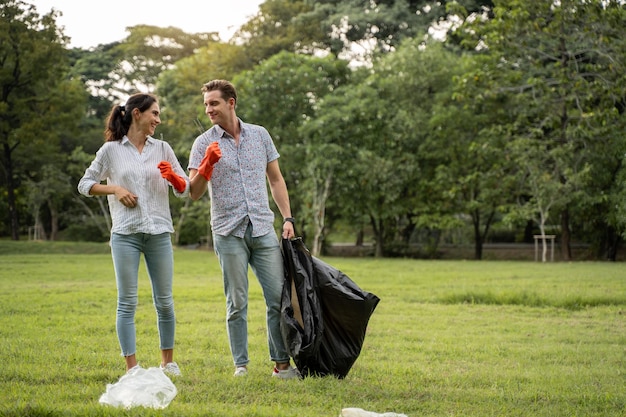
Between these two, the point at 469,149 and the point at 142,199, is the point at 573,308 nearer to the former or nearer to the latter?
the point at 142,199

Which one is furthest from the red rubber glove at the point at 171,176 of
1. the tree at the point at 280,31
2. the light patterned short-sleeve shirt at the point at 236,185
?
the tree at the point at 280,31

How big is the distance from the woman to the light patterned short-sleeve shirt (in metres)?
0.24

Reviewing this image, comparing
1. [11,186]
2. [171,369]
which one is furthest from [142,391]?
[11,186]

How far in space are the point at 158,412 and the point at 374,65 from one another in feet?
93.2

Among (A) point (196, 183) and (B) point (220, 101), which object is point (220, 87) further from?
(A) point (196, 183)

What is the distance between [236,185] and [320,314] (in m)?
1.07

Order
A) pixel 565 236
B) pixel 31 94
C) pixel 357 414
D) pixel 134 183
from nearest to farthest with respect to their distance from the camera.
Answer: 1. pixel 357 414
2. pixel 134 183
3. pixel 565 236
4. pixel 31 94

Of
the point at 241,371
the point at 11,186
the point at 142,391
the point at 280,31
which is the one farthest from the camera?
the point at 280,31

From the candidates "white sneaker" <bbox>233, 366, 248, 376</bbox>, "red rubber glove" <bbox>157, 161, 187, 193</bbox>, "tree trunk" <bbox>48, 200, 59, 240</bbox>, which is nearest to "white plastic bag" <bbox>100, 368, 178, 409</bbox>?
"white sneaker" <bbox>233, 366, 248, 376</bbox>

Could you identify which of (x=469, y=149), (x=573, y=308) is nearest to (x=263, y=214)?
(x=573, y=308)

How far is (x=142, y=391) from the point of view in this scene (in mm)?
4523

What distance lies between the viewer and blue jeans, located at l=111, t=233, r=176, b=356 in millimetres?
5219

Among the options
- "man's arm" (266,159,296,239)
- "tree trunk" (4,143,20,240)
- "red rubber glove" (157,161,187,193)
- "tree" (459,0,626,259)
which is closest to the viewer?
"red rubber glove" (157,161,187,193)

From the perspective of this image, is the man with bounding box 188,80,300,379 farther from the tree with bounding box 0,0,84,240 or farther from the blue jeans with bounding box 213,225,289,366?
the tree with bounding box 0,0,84,240
